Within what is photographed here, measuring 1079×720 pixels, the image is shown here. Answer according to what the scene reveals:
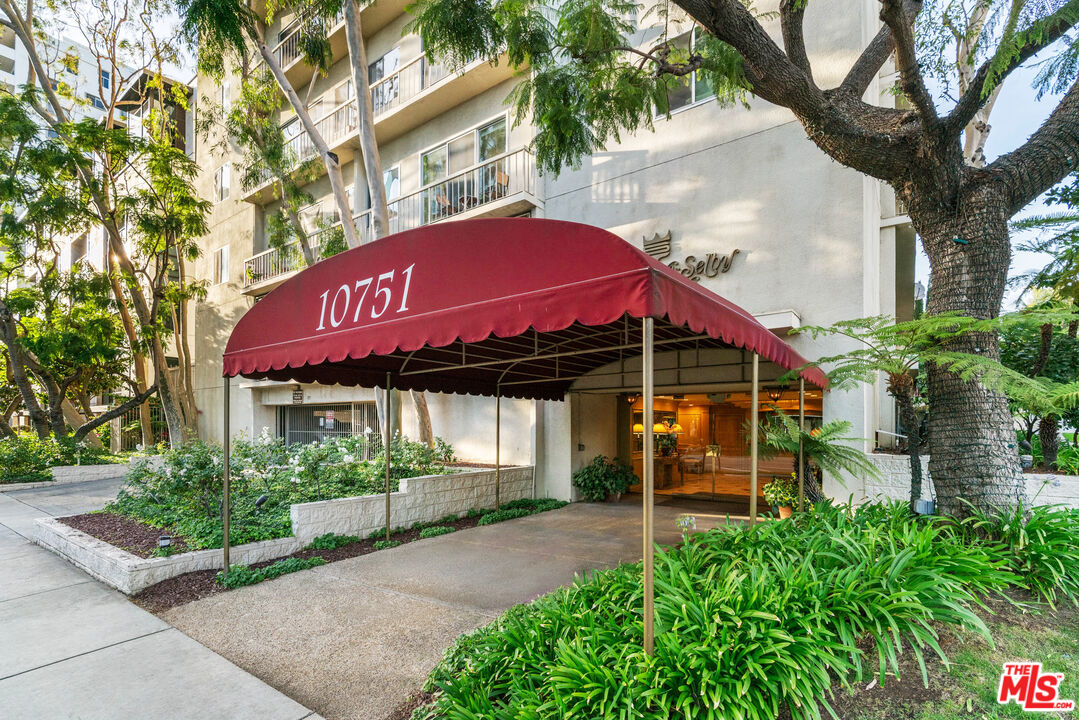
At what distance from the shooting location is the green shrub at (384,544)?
7.25 m

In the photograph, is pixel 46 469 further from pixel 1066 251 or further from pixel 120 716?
pixel 1066 251

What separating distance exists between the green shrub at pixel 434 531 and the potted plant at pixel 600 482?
10.7ft

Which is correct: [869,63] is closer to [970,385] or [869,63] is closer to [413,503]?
[970,385]

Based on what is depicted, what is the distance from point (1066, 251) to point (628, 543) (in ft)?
21.8

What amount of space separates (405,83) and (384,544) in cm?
Answer: 1169

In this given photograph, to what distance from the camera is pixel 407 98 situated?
1317 cm

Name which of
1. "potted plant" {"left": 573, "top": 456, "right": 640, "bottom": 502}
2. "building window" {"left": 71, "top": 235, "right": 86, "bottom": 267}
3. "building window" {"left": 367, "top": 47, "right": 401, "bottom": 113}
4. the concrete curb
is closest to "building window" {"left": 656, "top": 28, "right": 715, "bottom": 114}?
"potted plant" {"left": 573, "top": 456, "right": 640, "bottom": 502}

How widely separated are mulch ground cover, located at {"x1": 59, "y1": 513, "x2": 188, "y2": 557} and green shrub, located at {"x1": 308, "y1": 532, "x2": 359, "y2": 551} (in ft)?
4.89

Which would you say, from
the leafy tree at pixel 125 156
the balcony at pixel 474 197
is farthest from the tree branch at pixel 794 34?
the leafy tree at pixel 125 156

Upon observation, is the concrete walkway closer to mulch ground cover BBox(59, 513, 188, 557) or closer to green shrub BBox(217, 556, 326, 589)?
mulch ground cover BBox(59, 513, 188, 557)

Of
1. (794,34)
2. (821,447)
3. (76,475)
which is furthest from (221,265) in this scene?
(821,447)

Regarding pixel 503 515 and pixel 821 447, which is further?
pixel 503 515

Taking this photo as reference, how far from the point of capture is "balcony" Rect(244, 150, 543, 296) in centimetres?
1109

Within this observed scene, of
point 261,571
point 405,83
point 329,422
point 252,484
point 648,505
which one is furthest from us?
point 329,422
